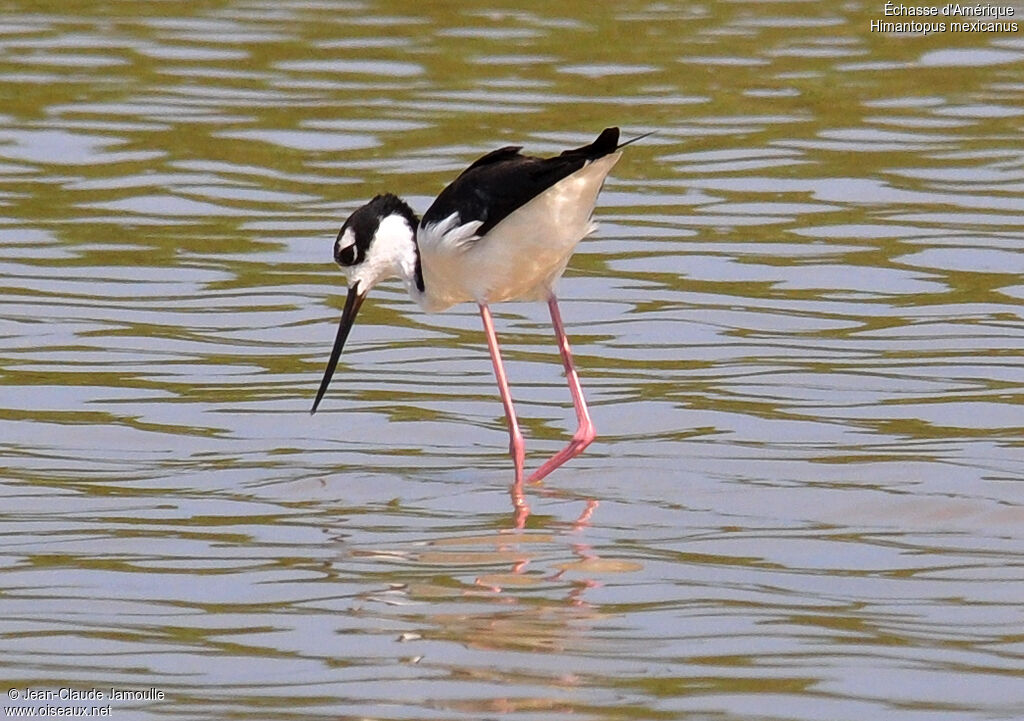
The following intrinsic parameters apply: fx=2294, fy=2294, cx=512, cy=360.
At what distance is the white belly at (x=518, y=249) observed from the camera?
315 inches

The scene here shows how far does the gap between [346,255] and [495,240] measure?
0.69 metres

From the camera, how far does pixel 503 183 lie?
7945 mm

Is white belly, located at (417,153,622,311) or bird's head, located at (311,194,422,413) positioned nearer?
white belly, located at (417,153,622,311)

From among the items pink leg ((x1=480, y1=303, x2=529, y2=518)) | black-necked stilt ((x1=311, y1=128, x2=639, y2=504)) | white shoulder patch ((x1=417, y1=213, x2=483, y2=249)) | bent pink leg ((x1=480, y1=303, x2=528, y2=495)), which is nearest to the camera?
pink leg ((x1=480, y1=303, x2=529, y2=518))

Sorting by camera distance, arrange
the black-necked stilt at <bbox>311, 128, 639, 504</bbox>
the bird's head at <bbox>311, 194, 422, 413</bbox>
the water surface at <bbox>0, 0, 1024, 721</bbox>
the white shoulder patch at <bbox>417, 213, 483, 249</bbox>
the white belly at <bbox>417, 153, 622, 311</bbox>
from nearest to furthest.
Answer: the water surface at <bbox>0, 0, 1024, 721</bbox>, the black-necked stilt at <bbox>311, 128, 639, 504</bbox>, the white belly at <bbox>417, 153, 622, 311</bbox>, the white shoulder patch at <bbox>417, 213, 483, 249</bbox>, the bird's head at <bbox>311, 194, 422, 413</bbox>

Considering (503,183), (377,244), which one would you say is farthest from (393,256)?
(503,183)

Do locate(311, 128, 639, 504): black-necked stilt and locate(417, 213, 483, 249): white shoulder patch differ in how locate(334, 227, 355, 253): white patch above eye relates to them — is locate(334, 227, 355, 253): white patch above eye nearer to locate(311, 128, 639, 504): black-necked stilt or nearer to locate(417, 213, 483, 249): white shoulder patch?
locate(311, 128, 639, 504): black-necked stilt

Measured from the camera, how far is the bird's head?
849cm

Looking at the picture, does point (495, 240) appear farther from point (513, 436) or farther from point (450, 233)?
point (513, 436)

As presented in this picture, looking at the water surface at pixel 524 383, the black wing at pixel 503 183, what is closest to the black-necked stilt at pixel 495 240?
the black wing at pixel 503 183

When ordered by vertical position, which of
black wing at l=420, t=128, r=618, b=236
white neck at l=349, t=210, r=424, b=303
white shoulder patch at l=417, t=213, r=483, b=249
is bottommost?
white neck at l=349, t=210, r=424, b=303

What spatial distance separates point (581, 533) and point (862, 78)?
8046mm

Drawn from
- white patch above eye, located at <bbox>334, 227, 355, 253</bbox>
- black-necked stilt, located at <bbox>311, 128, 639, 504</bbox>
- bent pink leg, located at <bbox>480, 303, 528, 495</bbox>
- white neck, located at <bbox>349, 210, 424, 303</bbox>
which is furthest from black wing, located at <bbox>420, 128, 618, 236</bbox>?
bent pink leg, located at <bbox>480, 303, 528, 495</bbox>

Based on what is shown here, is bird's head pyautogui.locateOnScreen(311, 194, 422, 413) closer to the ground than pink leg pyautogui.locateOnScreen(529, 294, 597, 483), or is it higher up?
higher up
